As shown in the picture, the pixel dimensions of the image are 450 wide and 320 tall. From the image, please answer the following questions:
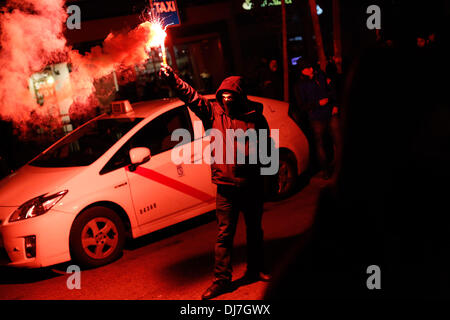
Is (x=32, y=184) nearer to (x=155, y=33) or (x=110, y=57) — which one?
(x=110, y=57)

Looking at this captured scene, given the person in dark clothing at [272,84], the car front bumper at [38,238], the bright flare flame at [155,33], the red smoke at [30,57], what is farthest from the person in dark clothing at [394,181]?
the person in dark clothing at [272,84]

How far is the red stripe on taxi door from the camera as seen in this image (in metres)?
6.09

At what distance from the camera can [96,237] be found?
19.2 ft

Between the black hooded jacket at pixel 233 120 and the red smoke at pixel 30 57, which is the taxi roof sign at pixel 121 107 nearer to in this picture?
the red smoke at pixel 30 57

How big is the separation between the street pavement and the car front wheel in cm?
14

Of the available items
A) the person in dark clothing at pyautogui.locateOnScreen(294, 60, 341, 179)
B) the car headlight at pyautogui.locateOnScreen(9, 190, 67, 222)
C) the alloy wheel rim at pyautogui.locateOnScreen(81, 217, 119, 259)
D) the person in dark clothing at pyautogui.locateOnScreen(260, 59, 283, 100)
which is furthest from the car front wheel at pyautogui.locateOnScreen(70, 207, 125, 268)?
the person in dark clothing at pyautogui.locateOnScreen(260, 59, 283, 100)

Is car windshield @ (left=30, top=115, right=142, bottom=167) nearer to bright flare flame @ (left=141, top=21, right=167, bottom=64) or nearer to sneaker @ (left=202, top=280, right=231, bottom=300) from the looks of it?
bright flare flame @ (left=141, top=21, right=167, bottom=64)

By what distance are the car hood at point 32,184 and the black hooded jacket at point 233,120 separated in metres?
2.09

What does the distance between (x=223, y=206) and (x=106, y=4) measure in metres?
10.9

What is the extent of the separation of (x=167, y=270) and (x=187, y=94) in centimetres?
208

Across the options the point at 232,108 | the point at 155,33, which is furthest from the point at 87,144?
the point at 232,108

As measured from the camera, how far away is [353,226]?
1431 millimetres

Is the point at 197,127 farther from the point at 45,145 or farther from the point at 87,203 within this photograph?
the point at 45,145
